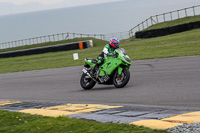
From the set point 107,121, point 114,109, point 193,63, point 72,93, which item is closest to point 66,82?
point 72,93

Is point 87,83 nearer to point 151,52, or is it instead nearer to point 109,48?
point 109,48

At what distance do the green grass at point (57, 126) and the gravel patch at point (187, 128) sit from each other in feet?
0.66

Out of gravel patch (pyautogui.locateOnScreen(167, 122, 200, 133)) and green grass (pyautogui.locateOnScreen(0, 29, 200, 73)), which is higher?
green grass (pyautogui.locateOnScreen(0, 29, 200, 73))

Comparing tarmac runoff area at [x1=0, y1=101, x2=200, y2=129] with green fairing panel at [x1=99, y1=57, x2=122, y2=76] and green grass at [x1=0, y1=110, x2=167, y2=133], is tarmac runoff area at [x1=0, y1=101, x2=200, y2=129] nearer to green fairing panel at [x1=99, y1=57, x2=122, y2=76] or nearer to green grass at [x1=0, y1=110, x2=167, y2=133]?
green grass at [x1=0, y1=110, x2=167, y2=133]

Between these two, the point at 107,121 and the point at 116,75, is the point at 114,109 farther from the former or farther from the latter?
the point at 116,75

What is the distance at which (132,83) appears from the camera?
1224cm

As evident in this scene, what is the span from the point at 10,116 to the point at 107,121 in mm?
2306

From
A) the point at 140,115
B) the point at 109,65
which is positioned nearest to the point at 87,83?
the point at 109,65

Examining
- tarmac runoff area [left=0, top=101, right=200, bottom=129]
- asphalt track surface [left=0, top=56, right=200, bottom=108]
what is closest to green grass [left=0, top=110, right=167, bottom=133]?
tarmac runoff area [left=0, top=101, right=200, bottom=129]

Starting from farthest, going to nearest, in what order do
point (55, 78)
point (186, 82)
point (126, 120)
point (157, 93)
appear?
1. point (55, 78)
2. point (186, 82)
3. point (157, 93)
4. point (126, 120)

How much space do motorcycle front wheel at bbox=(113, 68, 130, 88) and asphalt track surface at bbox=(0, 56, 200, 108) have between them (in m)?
0.16

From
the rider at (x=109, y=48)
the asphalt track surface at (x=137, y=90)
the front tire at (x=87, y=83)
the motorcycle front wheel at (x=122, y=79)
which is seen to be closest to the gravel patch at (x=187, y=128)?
the asphalt track surface at (x=137, y=90)

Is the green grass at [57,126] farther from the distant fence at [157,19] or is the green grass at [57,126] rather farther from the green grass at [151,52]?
the distant fence at [157,19]

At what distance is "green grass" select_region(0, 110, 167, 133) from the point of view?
548 cm
